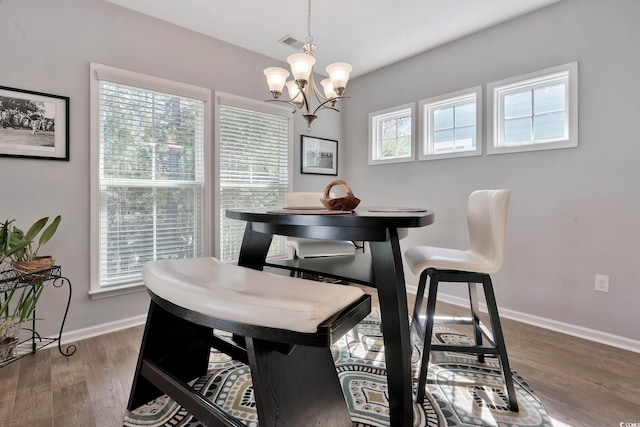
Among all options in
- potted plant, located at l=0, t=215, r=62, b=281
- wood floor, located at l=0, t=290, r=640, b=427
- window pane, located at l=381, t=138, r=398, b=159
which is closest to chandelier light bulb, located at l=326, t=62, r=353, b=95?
window pane, located at l=381, t=138, r=398, b=159

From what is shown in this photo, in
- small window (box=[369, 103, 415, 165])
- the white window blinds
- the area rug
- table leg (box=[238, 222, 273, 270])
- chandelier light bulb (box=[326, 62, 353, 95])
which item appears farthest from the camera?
small window (box=[369, 103, 415, 165])

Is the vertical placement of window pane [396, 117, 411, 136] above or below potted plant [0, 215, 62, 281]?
above

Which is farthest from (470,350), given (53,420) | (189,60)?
(189,60)

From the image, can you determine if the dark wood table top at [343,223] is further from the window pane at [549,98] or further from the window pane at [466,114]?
the window pane at [466,114]

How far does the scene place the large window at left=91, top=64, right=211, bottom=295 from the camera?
2.37 meters

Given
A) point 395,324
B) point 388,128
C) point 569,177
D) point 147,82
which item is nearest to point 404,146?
point 388,128

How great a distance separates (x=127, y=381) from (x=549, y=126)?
3461 mm

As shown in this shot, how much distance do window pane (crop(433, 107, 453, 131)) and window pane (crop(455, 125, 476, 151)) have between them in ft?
0.44

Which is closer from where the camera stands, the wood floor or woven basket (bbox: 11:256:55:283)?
the wood floor

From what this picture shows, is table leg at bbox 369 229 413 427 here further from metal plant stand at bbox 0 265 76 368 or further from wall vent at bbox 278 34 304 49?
wall vent at bbox 278 34 304 49

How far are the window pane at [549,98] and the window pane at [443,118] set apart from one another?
2.38 ft

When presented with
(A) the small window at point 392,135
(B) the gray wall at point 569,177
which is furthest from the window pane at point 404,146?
(B) the gray wall at point 569,177

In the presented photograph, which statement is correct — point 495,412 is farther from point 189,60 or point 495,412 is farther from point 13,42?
point 13,42

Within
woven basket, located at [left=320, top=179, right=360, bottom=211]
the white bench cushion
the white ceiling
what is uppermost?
the white ceiling
